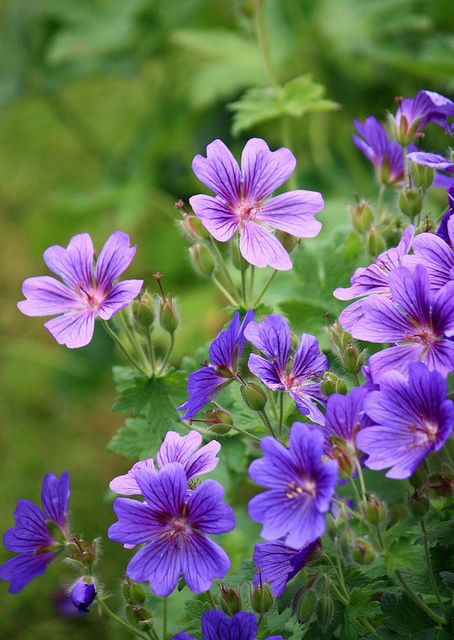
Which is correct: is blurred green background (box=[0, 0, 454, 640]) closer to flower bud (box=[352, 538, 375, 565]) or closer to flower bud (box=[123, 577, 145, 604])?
flower bud (box=[123, 577, 145, 604])

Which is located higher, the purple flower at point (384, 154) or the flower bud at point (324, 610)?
the purple flower at point (384, 154)

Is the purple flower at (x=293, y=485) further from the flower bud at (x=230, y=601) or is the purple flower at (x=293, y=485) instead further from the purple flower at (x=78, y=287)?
the purple flower at (x=78, y=287)

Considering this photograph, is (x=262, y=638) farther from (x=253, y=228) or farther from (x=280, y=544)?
(x=253, y=228)

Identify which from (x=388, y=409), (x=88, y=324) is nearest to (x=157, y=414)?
(x=88, y=324)

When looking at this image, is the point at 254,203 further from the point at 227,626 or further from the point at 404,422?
the point at 227,626

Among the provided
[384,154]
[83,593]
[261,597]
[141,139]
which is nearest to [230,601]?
[261,597]

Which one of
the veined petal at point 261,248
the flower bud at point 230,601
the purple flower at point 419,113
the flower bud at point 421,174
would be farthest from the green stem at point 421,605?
the purple flower at point 419,113
